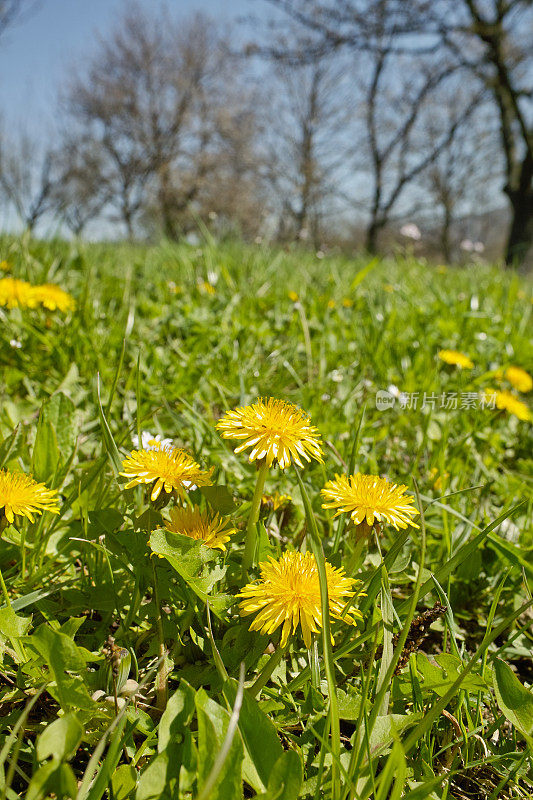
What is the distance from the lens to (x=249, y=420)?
654 millimetres

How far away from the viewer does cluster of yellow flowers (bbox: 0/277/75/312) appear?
1.52 meters

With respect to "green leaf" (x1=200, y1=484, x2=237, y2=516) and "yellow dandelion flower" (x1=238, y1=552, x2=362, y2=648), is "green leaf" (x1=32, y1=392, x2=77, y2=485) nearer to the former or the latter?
"green leaf" (x1=200, y1=484, x2=237, y2=516)

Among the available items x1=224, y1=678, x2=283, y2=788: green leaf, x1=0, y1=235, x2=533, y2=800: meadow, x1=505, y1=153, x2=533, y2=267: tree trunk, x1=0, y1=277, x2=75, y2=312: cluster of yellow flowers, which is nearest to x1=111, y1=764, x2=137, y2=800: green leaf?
x1=0, y1=235, x2=533, y2=800: meadow

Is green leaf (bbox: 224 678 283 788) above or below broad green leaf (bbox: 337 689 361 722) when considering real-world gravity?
above

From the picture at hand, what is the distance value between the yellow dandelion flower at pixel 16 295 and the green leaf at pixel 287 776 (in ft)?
4.48

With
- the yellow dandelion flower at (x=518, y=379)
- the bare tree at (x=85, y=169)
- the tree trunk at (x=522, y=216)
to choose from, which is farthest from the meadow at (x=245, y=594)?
the bare tree at (x=85, y=169)

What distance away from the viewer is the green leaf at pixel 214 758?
0.46 metres

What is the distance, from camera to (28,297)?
1.52 meters

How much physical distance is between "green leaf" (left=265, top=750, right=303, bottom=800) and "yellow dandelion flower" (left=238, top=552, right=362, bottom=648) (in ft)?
0.32

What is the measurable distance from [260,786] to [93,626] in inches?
12.6

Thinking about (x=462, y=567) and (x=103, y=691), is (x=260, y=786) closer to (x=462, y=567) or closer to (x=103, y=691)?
(x=103, y=691)

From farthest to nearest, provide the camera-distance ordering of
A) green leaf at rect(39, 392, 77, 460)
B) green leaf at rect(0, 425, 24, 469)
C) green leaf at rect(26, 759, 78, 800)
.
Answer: green leaf at rect(39, 392, 77, 460) < green leaf at rect(0, 425, 24, 469) < green leaf at rect(26, 759, 78, 800)

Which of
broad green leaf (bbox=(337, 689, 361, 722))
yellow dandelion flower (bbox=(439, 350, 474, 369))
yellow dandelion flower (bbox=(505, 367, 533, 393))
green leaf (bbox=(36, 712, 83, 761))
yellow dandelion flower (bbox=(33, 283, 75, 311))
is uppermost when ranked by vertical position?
yellow dandelion flower (bbox=(33, 283, 75, 311))

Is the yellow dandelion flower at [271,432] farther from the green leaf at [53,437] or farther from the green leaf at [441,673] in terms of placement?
the green leaf at [53,437]
